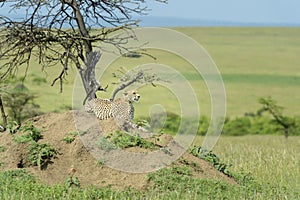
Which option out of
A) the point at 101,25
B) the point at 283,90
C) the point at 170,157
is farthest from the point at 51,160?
the point at 283,90

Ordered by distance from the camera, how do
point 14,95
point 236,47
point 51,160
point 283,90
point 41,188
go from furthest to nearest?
point 236,47
point 283,90
point 14,95
point 51,160
point 41,188

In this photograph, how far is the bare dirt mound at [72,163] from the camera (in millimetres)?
9750

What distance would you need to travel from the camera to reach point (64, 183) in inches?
381

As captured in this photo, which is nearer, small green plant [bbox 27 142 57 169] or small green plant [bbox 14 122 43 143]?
small green plant [bbox 27 142 57 169]

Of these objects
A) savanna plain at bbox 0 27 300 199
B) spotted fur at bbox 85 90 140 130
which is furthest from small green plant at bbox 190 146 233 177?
spotted fur at bbox 85 90 140 130

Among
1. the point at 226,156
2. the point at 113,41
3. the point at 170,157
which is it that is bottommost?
the point at 226,156

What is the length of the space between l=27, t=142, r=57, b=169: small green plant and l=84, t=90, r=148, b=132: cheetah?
883 millimetres

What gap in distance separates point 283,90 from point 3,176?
53.0 m

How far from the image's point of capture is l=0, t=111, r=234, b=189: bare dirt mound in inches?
384

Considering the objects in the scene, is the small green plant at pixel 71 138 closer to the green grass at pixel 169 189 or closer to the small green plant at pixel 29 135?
the small green plant at pixel 29 135

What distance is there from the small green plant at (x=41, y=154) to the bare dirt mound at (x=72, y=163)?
59 mm

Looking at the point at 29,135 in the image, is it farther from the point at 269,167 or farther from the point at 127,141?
the point at 269,167

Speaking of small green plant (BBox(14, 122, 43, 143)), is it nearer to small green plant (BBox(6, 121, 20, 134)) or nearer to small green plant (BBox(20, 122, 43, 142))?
small green plant (BBox(20, 122, 43, 142))

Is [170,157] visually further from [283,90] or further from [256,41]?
[256,41]
